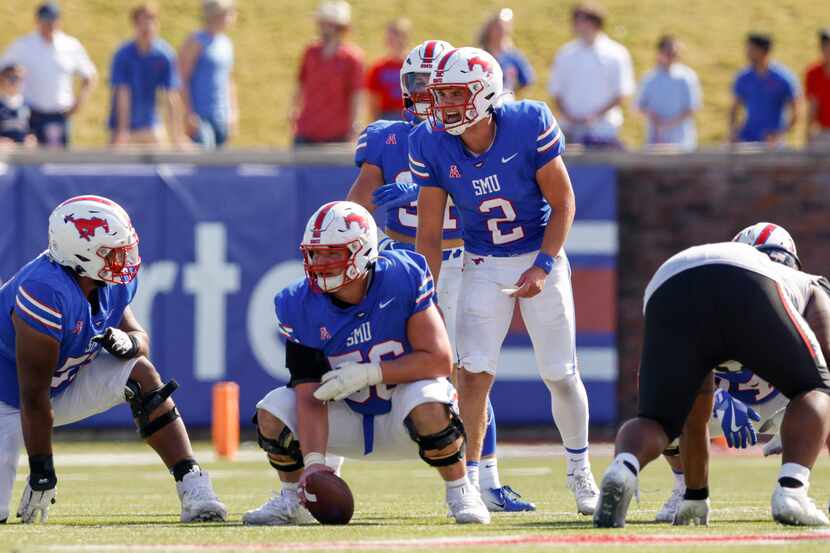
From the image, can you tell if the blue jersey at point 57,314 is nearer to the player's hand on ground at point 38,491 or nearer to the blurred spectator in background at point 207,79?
the player's hand on ground at point 38,491

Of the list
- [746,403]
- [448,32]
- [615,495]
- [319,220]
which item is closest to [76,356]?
[319,220]

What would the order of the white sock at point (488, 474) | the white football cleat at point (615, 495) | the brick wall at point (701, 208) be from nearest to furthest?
the white football cleat at point (615, 495) < the white sock at point (488, 474) < the brick wall at point (701, 208)

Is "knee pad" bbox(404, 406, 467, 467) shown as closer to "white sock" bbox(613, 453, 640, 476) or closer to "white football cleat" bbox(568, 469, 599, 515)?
"white sock" bbox(613, 453, 640, 476)

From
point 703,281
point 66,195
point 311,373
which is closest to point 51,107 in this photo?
point 66,195

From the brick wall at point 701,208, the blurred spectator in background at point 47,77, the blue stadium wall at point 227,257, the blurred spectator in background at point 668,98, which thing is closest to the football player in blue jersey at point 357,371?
the blue stadium wall at point 227,257

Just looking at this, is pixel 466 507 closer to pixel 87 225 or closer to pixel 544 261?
pixel 544 261

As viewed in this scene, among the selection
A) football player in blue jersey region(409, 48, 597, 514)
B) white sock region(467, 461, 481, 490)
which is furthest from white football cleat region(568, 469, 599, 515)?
white sock region(467, 461, 481, 490)

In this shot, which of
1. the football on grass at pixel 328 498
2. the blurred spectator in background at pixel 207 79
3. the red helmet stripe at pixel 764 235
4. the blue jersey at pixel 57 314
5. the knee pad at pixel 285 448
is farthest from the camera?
the blurred spectator in background at pixel 207 79

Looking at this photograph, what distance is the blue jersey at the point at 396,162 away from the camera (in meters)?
8.74

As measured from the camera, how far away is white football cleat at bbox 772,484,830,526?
6496 millimetres

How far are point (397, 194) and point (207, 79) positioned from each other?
658cm

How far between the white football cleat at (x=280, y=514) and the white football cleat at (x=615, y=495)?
1.33m

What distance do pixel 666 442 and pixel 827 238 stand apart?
304 inches

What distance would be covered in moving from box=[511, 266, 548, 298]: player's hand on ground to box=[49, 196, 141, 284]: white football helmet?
1.70 m
